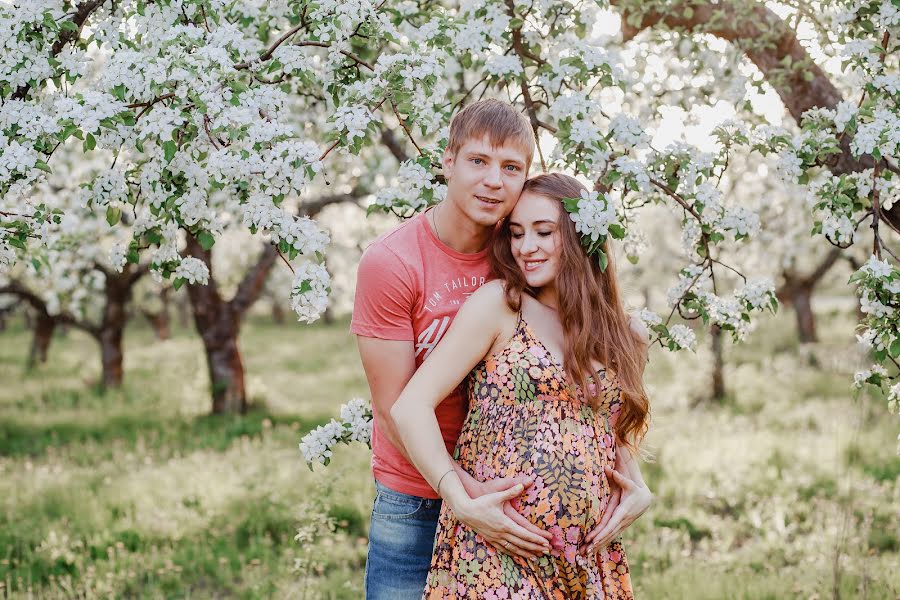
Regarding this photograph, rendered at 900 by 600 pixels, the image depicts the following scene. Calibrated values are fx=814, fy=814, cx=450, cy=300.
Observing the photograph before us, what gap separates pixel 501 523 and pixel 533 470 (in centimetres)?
22

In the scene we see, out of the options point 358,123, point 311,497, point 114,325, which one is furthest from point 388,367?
point 114,325

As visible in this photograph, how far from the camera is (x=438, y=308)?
3.07 meters

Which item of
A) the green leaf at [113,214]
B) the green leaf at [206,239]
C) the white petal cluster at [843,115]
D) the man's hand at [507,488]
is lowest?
the man's hand at [507,488]

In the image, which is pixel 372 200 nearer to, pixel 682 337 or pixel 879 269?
pixel 682 337

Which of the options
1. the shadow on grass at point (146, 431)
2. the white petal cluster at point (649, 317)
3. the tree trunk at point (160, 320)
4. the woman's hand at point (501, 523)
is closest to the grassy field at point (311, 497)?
the shadow on grass at point (146, 431)

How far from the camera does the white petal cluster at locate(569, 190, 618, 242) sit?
2.95 m

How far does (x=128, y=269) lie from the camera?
14070mm

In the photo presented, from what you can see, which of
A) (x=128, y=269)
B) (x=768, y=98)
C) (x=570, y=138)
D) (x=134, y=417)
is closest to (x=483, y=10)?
(x=570, y=138)

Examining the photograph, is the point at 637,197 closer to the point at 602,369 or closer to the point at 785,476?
the point at 602,369

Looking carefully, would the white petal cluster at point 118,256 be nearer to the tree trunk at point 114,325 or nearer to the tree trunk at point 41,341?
the tree trunk at point 114,325

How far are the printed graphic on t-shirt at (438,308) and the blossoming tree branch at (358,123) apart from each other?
0.41 metres

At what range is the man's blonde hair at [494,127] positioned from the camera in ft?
Answer: 9.84

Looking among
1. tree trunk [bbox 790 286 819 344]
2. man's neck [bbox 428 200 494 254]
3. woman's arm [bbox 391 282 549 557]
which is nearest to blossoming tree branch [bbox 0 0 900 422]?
man's neck [bbox 428 200 494 254]

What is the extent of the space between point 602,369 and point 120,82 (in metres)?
2.06
